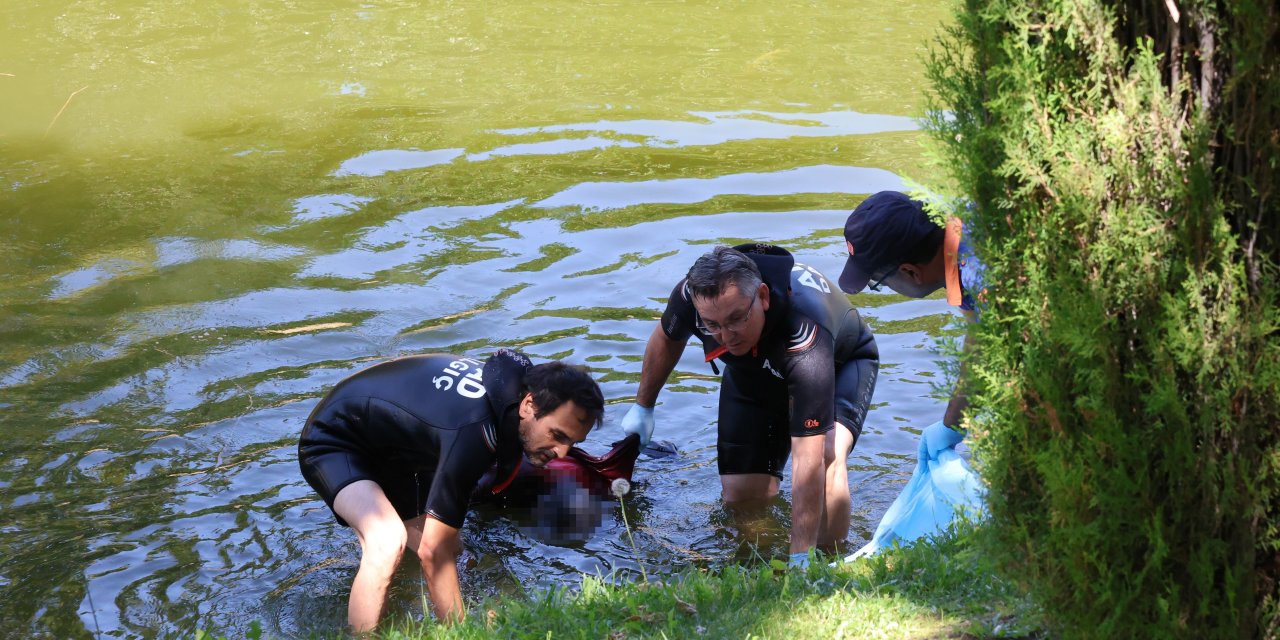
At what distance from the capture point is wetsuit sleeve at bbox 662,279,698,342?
233 inches

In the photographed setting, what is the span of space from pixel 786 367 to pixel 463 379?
1472 mm

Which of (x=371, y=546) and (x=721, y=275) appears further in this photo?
(x=721, y=275)

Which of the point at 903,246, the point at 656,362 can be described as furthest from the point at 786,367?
the point at 656,362

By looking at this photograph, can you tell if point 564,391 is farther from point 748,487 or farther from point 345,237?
point 345,237

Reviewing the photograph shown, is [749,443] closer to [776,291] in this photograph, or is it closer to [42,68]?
[776,291]

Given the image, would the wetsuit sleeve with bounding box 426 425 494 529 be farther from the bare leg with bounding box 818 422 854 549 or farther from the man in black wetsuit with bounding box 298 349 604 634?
the bare leg with bounding box 818 422 854 549

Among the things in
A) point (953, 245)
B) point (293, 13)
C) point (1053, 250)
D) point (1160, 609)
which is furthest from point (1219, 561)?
point (293, 13)

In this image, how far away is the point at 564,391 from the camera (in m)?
4.65

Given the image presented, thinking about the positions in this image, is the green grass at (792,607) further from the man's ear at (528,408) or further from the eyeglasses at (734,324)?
the eyeglasses at (734,324)

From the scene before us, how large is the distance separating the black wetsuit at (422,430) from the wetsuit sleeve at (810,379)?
1.22 m

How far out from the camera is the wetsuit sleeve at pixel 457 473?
4.58 m

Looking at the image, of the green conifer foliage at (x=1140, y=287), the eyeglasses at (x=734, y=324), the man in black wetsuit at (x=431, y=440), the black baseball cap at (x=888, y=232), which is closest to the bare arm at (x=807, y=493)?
the eyeglasses at (x=734, y=324)

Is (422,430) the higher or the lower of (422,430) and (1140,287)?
the lower

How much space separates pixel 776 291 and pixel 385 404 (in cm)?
185
